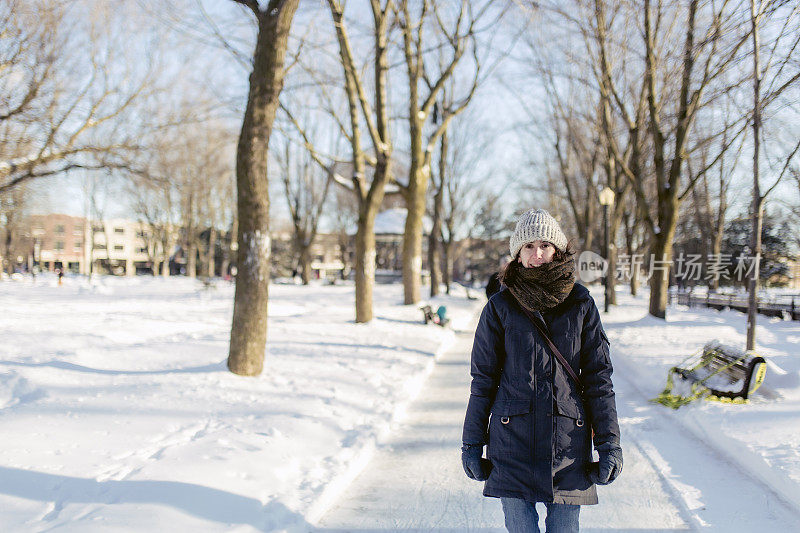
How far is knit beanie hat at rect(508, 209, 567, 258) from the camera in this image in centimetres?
231

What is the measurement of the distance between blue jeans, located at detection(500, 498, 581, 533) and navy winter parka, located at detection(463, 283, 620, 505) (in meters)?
0.11

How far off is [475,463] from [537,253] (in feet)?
3.25

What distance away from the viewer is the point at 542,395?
7.26ft

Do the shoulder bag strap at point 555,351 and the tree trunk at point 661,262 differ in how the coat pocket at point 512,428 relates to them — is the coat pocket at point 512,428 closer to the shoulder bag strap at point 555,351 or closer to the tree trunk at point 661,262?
the shoulder bag strap at point 555,351

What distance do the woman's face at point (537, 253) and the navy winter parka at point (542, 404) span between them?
8.0 inches

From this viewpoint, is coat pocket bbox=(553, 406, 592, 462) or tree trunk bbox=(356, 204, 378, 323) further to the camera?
tree trunk bbox=(356, 204, 378, 323)

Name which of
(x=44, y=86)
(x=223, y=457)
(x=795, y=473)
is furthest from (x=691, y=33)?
(x=44, y=86)

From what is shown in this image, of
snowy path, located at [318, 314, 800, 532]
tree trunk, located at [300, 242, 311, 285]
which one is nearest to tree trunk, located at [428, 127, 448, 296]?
tree trunk, located at [300, 242, 311, 285]

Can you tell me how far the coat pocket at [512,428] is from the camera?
2.21 metres

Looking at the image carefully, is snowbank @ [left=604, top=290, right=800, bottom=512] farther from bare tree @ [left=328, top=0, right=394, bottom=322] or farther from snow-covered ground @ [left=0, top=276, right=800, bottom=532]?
bare tree @ [left=328, top=0, right=394, bottom=322]

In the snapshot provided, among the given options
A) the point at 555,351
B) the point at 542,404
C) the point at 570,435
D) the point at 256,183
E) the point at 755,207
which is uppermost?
the point at 755,207

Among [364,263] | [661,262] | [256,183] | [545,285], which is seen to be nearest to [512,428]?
[545,285]

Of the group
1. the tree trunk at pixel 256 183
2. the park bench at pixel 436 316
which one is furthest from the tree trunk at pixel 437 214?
the tree trunk at pixel 256 183

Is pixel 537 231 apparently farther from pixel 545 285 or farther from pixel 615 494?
pixel 615 494
